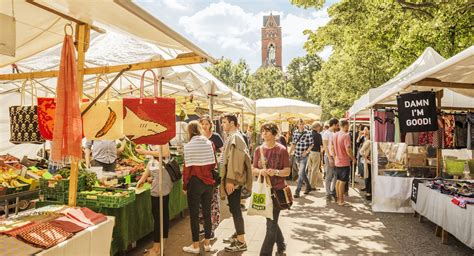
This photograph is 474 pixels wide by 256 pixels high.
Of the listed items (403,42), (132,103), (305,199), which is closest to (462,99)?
(403,42)

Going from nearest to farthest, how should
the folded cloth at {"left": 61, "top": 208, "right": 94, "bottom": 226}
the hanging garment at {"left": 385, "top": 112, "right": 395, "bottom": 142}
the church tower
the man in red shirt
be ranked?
the folded cloth at {"left": 61, "top": 208, "right": 94, "bottom": 226} → the hanging garment at {"left": 385, "top": 112, "right": 395, "bottom": 142} → the man in red shirt → the church tower

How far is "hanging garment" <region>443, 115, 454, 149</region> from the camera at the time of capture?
669 cm

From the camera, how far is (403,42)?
37.0 feet

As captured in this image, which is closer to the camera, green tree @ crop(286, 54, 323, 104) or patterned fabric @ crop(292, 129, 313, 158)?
patterned fabric @ crop(292, 129, 313, 158)

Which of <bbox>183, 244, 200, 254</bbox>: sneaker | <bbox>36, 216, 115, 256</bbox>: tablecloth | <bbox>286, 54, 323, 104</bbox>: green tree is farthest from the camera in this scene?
<bbox>286, 54, 323, 104</bbox>: green tree

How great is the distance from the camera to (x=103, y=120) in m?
3.43

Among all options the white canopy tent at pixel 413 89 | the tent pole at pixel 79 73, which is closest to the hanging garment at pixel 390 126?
the white canopy tent at pixel 413 89

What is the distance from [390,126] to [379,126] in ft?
0.80

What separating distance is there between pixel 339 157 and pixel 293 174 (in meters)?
4.36

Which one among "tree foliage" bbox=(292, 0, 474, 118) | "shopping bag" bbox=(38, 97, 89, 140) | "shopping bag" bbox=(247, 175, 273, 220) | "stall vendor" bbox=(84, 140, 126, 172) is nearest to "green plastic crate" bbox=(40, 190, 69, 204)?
"shopping bag" bbox=(38, 97, 89, 140)

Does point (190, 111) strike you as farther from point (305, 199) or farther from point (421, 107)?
point (421, 107)

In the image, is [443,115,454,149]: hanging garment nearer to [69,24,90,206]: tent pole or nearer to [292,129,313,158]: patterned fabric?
[292,129,313,158]: patterned fabric

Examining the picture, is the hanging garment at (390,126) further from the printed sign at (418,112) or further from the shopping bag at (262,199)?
the shopping bag at (262,199)

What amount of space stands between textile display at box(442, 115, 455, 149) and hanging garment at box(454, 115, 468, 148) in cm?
6
